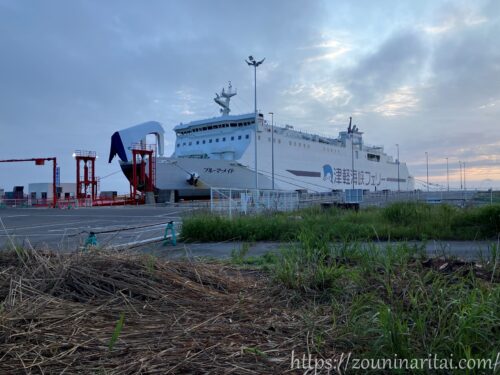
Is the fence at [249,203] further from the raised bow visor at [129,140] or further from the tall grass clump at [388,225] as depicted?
the raised bow visor at [129,140]

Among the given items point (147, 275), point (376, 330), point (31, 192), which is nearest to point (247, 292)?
point (147, 275)

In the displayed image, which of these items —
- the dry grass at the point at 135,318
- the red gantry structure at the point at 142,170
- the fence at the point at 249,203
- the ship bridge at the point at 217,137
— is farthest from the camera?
the ship bridge at the point at 217,137

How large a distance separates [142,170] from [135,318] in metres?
32.7

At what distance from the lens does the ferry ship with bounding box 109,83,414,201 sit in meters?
34.7

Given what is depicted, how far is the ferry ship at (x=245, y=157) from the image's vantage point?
114ft

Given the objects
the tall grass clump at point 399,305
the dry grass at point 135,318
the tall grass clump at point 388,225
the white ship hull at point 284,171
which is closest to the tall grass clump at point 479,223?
the tall grass clump at point 388,225

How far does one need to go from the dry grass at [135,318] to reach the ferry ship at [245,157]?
2687 centimetres

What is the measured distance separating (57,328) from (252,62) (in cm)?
2980

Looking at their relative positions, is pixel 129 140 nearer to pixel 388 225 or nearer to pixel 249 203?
pixel 249 203

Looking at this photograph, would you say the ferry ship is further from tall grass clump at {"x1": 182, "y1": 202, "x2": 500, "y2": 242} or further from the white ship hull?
tall grass clump at {"x1": 182, "y1": 202, "x2": 500, "y2": 242}

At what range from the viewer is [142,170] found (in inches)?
1346

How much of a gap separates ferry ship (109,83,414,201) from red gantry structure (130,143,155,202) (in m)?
0.51

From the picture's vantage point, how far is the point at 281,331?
8.14ft

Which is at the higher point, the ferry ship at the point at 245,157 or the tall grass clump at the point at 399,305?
the ferry ship at the point at 245,157
